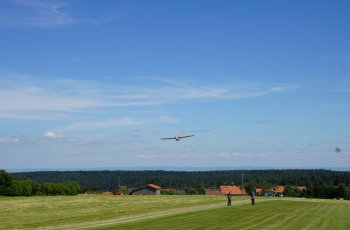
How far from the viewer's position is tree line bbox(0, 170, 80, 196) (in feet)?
374

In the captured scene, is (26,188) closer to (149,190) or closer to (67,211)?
(149,190)

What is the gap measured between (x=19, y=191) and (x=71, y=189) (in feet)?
38.8

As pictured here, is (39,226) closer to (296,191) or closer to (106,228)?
(106,228)

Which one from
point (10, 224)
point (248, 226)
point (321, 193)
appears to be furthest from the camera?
point (321, 193)

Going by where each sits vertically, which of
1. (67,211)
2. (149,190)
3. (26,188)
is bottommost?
(67,211)

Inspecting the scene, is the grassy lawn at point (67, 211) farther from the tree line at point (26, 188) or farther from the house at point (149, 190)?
the house at point (149, 190)

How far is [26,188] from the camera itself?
114188mm

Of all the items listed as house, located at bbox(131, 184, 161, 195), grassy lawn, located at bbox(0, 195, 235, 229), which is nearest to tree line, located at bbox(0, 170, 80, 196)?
house, located at bbox(131, 184, 161, 195)

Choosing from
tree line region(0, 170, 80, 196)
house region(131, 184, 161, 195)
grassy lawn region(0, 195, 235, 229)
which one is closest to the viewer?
grassy lawn region(0, 195, 235, 229)

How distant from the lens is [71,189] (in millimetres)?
118438

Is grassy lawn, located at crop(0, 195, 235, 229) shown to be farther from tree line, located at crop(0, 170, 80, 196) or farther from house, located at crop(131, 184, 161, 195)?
house, located at crop(131, 184, 161, 195)

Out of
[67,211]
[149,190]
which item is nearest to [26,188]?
[149,190]

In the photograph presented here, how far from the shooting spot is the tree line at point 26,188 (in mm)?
113938

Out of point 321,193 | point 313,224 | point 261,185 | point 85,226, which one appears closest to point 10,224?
point 85,226
